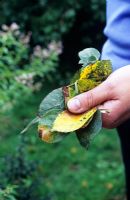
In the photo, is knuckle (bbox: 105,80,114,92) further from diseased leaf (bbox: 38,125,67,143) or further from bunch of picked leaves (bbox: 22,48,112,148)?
diseased leaf (bbox: 38,125,67,143)

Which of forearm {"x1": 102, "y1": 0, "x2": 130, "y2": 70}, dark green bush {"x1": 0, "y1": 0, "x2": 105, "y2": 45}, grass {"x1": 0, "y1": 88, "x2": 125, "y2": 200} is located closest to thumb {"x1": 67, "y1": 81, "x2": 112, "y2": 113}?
forearm {"x1": 102, "y1": 0, "x2": 130, "y2": 70}

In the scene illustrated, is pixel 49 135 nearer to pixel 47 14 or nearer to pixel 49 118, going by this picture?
pixel 49 118

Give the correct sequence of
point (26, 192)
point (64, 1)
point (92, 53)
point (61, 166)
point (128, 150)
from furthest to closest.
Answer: point (64, 1), point (61, 166), point (26, 192), point (128, 150), point (92, 53)

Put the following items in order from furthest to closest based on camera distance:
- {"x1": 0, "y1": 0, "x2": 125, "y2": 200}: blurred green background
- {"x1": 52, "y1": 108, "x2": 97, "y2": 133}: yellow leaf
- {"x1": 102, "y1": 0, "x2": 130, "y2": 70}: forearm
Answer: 1. {"x1": 0, "y1": 0, "x2": 125, "y2": 200}: blurred green background
2. {"x1": 102, "y1": 0, "x2": 130, "y2": 70}: forearm
3. {"x1": 52, "y1": 108, "x2": 97, "y2": 133}: yellow leaf

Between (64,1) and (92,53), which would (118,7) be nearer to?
(92,53)

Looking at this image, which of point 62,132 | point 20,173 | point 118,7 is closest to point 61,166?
point 20,173

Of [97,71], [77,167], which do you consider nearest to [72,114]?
→ [97,71]

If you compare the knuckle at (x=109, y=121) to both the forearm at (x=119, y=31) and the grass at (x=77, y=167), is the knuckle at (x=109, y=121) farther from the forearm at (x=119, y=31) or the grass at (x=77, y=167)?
the grass at (x=77, y=167)
